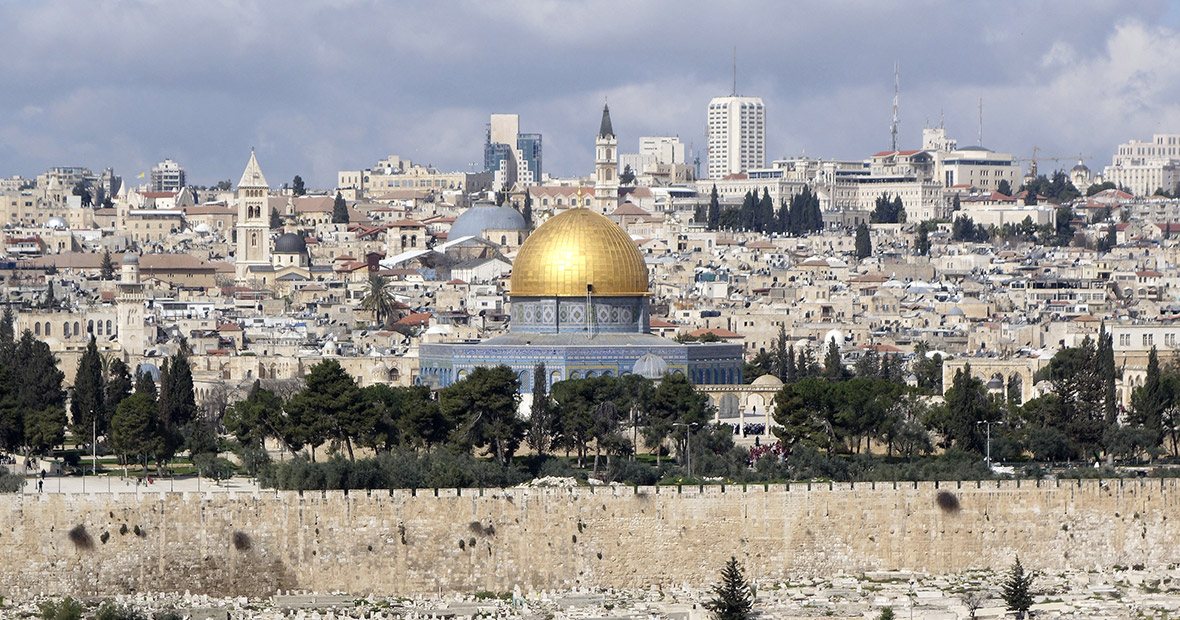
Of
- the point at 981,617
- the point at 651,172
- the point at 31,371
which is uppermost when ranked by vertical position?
the point at 651,172

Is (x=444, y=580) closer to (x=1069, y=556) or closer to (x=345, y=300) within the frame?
(x=1069, y=556)

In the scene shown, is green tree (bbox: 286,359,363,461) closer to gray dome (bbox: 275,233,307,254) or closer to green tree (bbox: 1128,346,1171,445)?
green tree (bbox: 1128,346,1171,445)

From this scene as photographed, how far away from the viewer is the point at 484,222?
112 metres

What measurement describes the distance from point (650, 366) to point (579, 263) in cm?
282

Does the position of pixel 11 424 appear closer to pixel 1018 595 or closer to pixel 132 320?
pixel 1018 595

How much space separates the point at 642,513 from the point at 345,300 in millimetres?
52710

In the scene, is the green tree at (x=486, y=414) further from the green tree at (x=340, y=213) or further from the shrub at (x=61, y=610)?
the green tree at (x=340, y=213)

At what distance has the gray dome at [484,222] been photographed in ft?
365

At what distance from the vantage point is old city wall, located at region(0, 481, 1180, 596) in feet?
129

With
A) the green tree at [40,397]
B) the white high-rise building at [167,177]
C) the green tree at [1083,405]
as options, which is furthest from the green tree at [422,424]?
the white high-rise building at [167,177]

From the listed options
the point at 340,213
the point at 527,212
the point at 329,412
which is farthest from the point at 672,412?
the point at 340,213

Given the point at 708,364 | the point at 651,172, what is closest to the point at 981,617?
the point at 708,364

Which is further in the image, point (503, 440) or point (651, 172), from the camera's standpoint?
point (651, 172)

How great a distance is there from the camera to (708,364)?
5803cm
